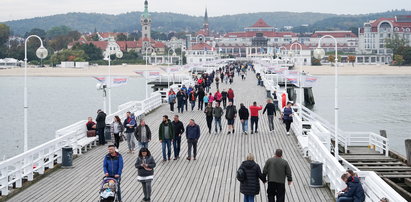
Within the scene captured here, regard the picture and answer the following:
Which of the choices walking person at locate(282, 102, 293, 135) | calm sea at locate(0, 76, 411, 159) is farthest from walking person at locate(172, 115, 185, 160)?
calm sea at locate(0, 76, 411, 159)

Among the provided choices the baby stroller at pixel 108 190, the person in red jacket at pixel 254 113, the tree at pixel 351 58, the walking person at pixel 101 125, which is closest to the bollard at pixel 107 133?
the walking person at pixel 101 125

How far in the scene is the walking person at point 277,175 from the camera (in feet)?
36.8

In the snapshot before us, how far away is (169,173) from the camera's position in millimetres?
15180

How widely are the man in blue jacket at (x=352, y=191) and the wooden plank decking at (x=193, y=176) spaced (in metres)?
1.86

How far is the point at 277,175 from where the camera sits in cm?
1123

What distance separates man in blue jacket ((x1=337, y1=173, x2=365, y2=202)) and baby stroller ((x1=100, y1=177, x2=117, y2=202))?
3.68 m

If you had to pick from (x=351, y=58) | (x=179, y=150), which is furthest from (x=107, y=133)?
(x=351, y=58)

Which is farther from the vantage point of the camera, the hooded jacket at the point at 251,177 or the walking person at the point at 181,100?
the walking person at the point at 181,100

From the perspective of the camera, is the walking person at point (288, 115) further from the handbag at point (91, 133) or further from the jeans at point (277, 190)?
the jeans at point (277, 190)

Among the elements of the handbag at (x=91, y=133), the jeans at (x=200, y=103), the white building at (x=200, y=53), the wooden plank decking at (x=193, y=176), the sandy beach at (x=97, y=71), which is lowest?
the wooden plank decking at (x=193, y=176)

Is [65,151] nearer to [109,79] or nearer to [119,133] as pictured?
[119,133]

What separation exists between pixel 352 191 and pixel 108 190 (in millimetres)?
3941

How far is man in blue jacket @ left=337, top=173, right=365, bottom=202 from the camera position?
10.6 m

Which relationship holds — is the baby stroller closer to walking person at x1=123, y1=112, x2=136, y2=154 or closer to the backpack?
the backpack
